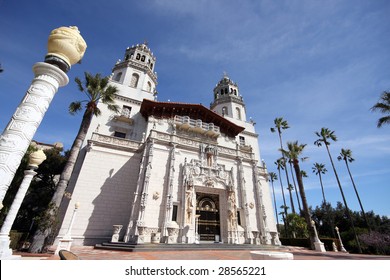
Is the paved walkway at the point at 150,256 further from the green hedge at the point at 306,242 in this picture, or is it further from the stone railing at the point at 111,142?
the green hedge at the point at 306,242

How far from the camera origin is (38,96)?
12.1ft

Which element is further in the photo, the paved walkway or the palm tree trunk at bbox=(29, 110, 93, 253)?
the palm tree trunk at bbox=(29, 110, 93, 253)

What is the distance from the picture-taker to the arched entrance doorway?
1616 centimetres

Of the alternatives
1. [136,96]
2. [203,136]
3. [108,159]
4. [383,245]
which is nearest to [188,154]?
[203,136]

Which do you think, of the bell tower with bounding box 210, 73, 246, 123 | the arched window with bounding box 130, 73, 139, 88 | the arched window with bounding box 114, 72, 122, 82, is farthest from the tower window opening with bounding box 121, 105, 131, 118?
the bell tower with bounding box 210, 73, 246, 123

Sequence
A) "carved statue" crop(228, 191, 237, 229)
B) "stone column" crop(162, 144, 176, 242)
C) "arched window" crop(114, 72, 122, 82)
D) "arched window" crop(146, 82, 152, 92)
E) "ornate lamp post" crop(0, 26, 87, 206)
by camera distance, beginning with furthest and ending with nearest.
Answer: "arched window" crop(146, 82, 152, 92) < "arched window" crop(114, 72, 122, 82) < "carved statue" crop(228, 191, 237, 229) < "stone column" crop(162, 144, 176, 242) < "ornate lamp post" crop(0, 26, 87, 206)

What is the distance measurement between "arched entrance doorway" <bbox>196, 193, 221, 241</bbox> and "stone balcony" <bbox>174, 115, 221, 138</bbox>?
26.3 feet

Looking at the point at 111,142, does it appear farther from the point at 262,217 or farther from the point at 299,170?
the point at 299,170

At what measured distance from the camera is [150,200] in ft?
47.9

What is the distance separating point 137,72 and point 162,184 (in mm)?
18116

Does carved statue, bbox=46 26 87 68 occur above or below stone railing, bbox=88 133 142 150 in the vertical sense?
below

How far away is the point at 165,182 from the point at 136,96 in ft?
43.8

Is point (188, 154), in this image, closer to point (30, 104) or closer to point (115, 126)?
point (115, 126)

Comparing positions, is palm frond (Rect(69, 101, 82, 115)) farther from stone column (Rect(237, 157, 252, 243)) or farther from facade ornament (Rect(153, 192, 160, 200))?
stone column (Rect(237, 157, 252, 243))
